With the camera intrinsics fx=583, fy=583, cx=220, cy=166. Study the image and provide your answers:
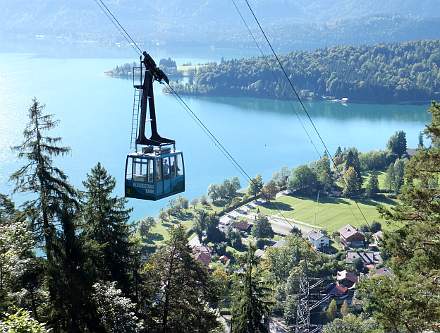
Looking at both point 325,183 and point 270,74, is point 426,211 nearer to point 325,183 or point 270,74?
point 325,183

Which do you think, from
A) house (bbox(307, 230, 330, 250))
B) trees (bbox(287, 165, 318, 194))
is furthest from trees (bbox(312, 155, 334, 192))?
house (bbox(307, 230, 330, 250))

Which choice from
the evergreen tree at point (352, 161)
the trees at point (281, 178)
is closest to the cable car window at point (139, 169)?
the trees at point (281, 178)

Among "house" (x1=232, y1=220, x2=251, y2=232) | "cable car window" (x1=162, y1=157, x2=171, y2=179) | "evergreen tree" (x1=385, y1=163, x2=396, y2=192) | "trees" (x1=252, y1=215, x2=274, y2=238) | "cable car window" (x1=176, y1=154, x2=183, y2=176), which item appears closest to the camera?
"cable car window" (x1=162, y1=157, x2=171, y2=179)

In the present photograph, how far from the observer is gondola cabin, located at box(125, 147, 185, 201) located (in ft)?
37.6

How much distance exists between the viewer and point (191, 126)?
83625 mm

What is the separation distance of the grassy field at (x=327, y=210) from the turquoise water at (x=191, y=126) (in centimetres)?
896

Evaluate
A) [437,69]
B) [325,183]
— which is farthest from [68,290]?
[437,69]

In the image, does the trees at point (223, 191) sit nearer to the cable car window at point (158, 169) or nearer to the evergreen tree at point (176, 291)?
the evergreen tree at point (176, 291)

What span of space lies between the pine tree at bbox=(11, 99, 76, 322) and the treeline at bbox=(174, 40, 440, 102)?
10913 centimetres

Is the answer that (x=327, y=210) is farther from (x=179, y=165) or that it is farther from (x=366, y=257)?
(x=179, y=165)

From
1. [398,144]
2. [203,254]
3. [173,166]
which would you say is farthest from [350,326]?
[398,144]

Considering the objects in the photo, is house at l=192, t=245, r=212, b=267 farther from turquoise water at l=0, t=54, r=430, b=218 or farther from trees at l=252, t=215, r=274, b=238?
turquoise water at l=0, t=54, r=430, b=218

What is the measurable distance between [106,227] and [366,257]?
94.5ft

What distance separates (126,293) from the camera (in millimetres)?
11812
